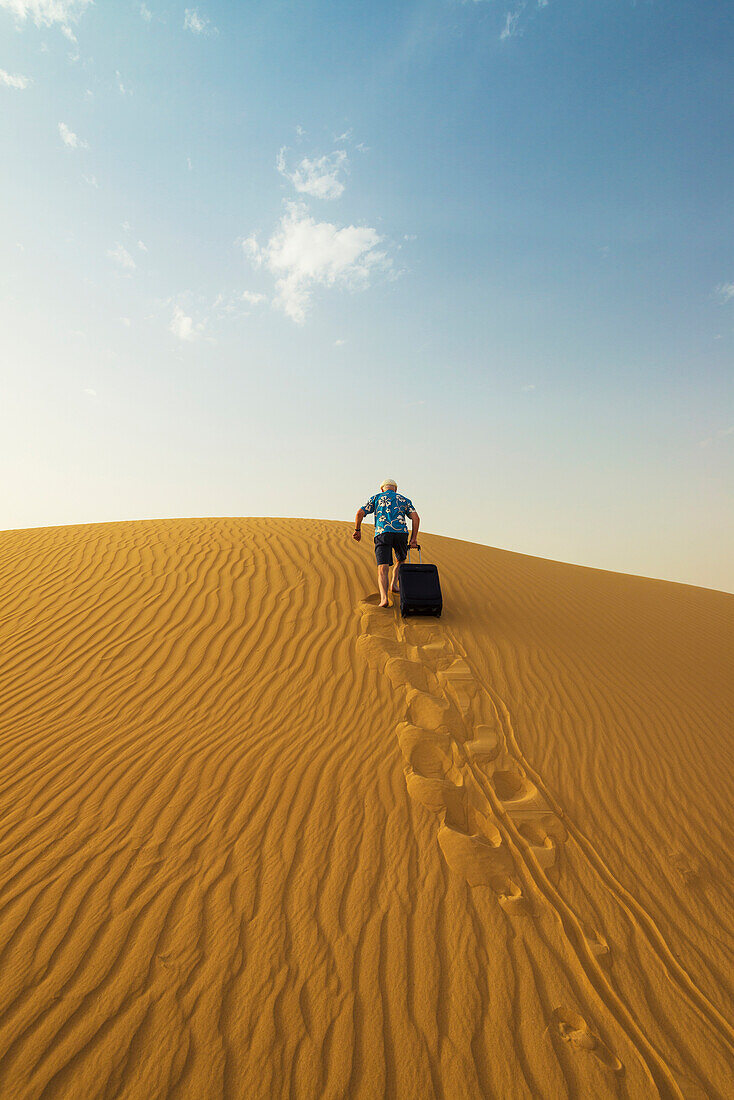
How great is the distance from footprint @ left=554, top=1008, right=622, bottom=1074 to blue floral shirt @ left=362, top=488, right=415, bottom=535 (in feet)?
15.8

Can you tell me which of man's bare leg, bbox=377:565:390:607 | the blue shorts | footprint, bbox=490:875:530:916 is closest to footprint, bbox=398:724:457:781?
footprint, bbox=490:875:530:916

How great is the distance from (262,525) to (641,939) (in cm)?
948

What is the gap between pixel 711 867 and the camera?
3254mm

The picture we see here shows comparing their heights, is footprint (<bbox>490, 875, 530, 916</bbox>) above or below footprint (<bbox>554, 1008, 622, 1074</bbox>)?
above

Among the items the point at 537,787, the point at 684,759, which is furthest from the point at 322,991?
the point at 684,759

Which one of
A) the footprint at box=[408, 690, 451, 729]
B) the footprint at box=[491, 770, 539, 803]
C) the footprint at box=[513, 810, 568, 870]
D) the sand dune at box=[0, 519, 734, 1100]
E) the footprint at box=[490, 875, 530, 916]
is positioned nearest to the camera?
the sand dune at box=[0, 519, 734, 1100]

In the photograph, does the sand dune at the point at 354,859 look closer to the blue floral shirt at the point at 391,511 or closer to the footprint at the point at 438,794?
the footprint at the point at 438,794

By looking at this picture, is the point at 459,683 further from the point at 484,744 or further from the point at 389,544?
the point at 389,544

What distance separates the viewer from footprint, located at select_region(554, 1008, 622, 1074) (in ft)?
6.91

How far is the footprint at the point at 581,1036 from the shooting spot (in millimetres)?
2107

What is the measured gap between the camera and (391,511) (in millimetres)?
6469

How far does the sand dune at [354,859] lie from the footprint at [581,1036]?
0.04ft

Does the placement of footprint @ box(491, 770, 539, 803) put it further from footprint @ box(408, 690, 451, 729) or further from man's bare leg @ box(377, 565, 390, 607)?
man's bare leg @ box(377, 565, 390, 607)

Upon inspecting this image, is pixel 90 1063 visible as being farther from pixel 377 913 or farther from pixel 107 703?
pixel 107 703
